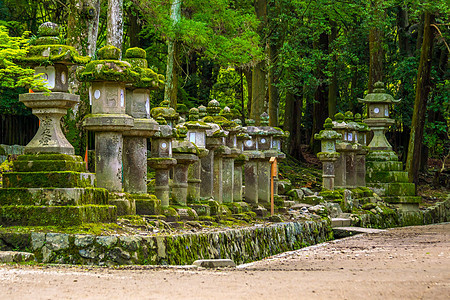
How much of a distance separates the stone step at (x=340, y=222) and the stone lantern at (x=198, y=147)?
681cm

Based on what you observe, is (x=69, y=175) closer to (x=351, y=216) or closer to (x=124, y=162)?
(x=124, y=162)

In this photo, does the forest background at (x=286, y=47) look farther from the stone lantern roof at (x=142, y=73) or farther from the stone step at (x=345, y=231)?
the stone step at (x=345, y=231)

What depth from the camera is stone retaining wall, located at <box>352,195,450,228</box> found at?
26180 mm

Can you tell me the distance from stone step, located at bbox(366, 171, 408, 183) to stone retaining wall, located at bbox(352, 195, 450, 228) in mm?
1447

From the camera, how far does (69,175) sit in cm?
1195

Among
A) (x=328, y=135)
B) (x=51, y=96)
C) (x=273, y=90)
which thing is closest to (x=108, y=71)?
(x=51, y=96)

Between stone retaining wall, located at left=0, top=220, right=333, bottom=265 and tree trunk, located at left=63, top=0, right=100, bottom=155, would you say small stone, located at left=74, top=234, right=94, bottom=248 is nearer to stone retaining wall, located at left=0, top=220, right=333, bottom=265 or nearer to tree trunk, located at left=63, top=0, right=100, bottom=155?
stone retaining wall, located at left=0, top=220, right=333, bottom=265

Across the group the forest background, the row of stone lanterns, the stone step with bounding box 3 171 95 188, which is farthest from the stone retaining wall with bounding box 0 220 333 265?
the row of stone lanterns

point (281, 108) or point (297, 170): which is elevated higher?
point (281, 108)

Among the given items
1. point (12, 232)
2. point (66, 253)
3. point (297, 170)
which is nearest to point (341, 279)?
point (66, 253)

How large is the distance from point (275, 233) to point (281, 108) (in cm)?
3316

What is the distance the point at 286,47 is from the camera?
31.8 m

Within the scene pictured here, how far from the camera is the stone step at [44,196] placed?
1181 centimetres

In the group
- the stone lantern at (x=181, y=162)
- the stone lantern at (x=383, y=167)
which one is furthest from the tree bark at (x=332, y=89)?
the stone lantern at (x=181, y=162)
